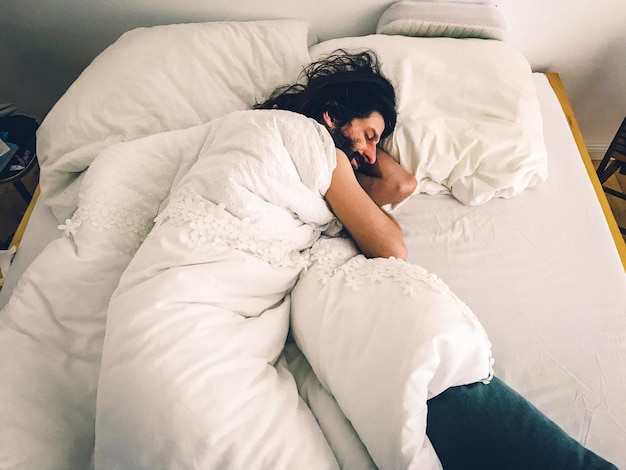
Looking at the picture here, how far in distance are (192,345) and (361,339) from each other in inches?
10.4

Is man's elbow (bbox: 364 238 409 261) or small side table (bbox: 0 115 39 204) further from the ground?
man's elbow (bbox: 364 238 409 261)

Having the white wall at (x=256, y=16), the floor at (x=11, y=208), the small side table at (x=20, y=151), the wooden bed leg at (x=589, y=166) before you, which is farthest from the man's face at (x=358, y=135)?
the floor at (x=11, y=208)

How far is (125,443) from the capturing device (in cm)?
63

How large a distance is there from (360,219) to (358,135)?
226 mm

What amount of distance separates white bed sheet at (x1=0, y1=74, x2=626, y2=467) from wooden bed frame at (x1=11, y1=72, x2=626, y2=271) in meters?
0.07

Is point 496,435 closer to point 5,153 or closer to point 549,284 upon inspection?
point 549,284

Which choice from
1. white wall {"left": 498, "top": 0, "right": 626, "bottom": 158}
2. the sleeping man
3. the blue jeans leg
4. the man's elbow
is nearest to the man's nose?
the sleeping man

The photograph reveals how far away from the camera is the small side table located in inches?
51.8

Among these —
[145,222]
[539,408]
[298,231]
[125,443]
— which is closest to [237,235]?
[298,231]

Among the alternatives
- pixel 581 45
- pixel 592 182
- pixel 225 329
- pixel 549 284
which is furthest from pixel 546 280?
pixel 581 45

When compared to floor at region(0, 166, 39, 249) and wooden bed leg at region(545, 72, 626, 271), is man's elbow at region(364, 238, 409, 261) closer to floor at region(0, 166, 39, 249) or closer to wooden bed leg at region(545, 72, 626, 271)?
wooden bed leg at region(545, 72, 626, 271)

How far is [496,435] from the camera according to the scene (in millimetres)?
684

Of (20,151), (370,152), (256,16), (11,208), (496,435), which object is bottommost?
(11,208)

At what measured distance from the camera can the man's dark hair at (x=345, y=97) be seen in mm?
1045
